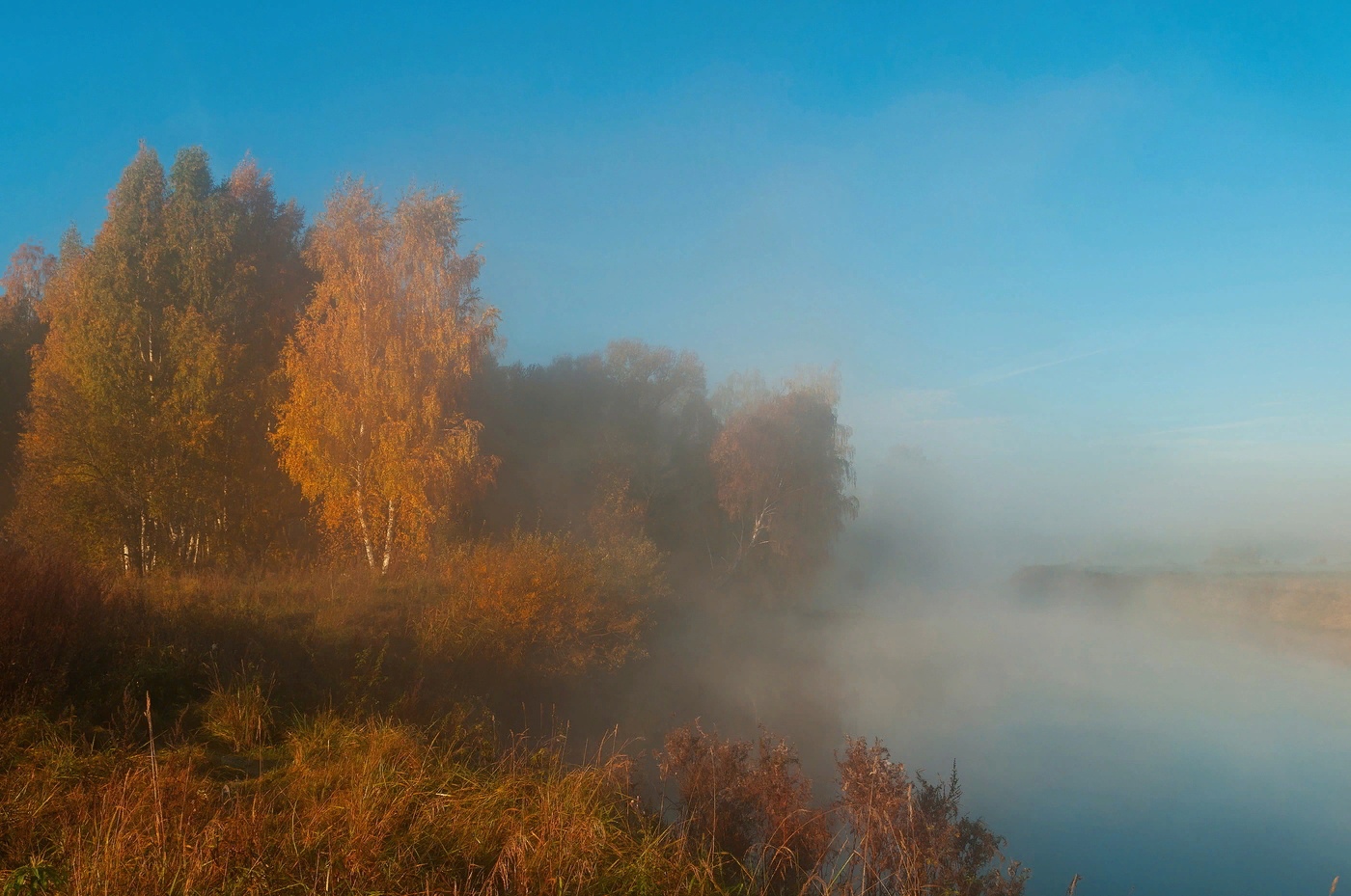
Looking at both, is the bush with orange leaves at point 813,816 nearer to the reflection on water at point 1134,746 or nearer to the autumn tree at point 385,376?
the reflection on water at point 1134,746

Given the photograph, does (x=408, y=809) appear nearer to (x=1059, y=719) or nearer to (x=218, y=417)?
(x=218, y=417)

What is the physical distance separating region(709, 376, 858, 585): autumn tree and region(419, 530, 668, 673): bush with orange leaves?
15.3m

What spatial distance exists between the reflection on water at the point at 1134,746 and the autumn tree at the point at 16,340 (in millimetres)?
29462

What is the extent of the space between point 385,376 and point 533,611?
8400 mm

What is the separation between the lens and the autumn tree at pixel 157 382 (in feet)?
63.5

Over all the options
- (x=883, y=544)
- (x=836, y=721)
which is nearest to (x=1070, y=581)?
(x=883, y=544)

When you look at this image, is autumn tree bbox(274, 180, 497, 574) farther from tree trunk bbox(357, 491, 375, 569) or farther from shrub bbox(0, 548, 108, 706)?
shrub bbox(0, 548, 108, 706)

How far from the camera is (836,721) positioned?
24.0 meters

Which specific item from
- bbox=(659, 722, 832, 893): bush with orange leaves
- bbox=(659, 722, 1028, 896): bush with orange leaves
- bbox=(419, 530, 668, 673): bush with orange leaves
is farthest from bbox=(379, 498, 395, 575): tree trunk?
bbox=(659, 722, 832, 893): bush with orange leaves

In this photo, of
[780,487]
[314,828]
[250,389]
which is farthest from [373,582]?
[780,487]

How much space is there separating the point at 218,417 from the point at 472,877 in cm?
2003

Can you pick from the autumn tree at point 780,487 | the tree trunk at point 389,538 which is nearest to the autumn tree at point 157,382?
the tree trunk at point 389,538

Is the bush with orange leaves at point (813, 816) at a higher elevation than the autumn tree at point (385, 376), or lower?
lower

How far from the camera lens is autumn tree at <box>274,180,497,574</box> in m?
19.9
